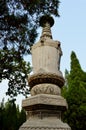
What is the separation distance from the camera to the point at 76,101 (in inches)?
Result: 582

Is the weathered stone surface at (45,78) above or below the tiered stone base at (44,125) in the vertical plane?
above

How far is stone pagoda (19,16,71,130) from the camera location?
456 centimetres

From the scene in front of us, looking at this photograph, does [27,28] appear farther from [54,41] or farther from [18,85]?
[54,41]

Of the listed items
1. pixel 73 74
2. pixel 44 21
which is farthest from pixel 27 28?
pixel 73 74

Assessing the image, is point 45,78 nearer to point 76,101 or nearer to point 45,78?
point 45,78

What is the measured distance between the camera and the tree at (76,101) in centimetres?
1398

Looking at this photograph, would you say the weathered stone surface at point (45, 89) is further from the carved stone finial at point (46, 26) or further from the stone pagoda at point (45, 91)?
the carved stone finial at point (46, 26)

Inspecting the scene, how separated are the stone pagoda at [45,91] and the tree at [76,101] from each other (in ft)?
29.9

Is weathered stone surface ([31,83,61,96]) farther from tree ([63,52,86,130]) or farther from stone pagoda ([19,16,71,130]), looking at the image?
tree ([63,52,86,130])

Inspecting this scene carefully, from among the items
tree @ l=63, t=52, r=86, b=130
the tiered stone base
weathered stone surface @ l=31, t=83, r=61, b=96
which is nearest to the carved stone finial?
weathered stone surface @ l=31, t=83, r=61, b=96

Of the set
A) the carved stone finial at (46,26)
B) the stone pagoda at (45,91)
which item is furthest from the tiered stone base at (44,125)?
the carved stone finial at (46,26)

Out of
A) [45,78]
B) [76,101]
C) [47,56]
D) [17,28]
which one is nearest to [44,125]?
[45,78]

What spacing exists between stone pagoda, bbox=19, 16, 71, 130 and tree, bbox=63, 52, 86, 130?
9125mm

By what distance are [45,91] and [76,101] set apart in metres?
10.2
